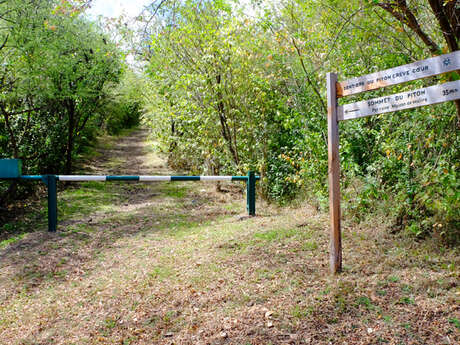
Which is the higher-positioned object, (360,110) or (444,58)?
(444,58)

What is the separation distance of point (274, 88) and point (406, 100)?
5.14 m

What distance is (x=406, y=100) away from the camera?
334cm

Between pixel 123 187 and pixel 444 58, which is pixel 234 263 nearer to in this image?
pixel 444 58

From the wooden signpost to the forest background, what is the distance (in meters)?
0.40

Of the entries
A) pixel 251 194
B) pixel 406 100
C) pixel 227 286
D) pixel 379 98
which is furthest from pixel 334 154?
pixel 251 194

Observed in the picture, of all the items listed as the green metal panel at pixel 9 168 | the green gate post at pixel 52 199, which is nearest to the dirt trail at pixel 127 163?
the green metal panel at pixel 9 168

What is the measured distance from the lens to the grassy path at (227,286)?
336 centimetres

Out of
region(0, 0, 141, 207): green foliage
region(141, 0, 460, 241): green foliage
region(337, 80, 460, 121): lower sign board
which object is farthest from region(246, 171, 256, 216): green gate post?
region(0, 0, 141, 207): green foliage

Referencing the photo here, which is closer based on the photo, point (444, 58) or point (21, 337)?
point (444, 58)

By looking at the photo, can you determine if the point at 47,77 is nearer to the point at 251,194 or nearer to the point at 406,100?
the point at 251,194

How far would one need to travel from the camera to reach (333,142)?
398cm

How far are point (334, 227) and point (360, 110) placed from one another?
1.32m

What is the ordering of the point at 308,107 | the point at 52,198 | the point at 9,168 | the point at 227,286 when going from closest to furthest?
1. the point at 227,286
2. the point at 52,198
3. the point at 9,168
4. the point at 308,107

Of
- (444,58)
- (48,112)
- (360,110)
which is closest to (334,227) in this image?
(360,110)
